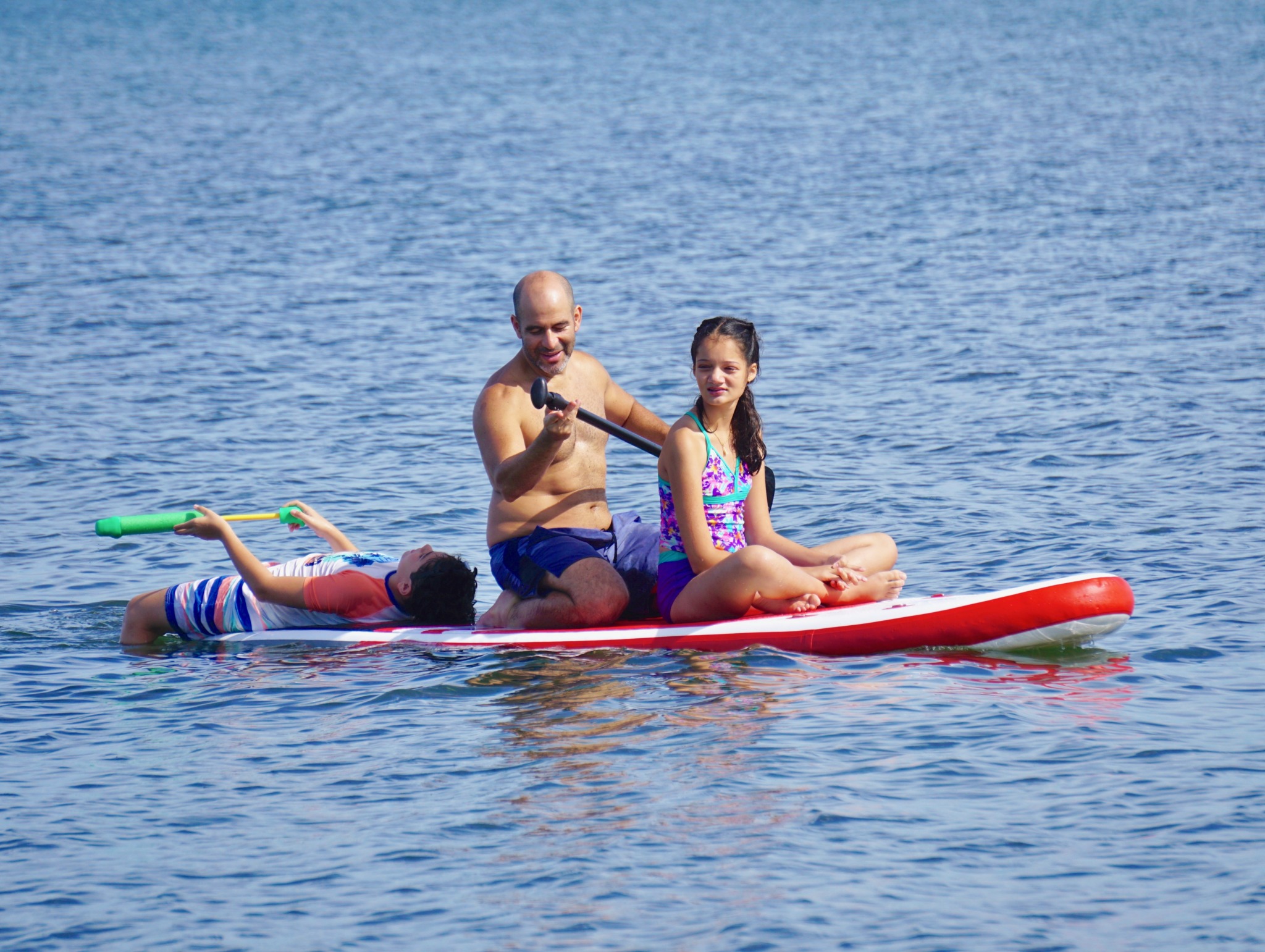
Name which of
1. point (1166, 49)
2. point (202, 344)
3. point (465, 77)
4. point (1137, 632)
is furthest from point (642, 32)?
point (1137, 632)

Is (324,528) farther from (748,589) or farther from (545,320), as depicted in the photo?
(748,589)

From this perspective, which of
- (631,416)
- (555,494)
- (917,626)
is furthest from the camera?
(631,416)

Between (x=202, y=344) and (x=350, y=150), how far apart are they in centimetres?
1267

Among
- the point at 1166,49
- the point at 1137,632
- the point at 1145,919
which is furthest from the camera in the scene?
the point at 1166,49

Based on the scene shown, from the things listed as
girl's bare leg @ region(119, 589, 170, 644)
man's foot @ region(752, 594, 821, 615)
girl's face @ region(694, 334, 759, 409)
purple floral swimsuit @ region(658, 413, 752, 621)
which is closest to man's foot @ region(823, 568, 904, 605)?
man's foot @ region(752, 594, 821, 615)

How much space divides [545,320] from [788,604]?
1.61 metres

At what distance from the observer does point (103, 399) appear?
12.9 meters

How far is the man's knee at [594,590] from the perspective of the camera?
6969 mm

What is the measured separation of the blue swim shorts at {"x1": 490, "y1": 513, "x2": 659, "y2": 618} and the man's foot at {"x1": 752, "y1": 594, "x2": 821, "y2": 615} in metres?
0.54

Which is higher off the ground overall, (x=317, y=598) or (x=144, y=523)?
(x=144, y=523)

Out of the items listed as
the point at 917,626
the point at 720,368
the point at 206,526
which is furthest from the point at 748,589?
the point at 206,526

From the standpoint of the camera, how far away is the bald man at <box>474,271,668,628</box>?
6840 millimetres

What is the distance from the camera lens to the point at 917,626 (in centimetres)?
680

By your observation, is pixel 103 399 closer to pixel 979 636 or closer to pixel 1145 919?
pixel 979 636
